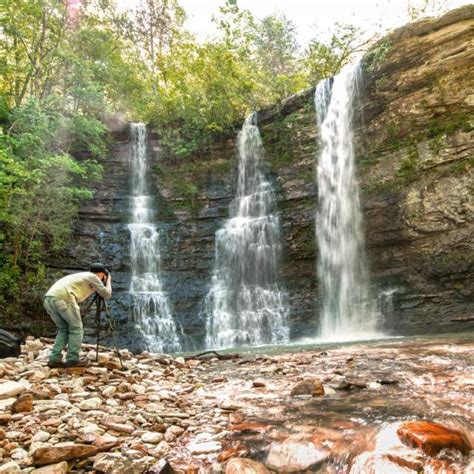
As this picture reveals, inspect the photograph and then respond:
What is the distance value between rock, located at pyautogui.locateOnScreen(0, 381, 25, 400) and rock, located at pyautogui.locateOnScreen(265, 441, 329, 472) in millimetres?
2639

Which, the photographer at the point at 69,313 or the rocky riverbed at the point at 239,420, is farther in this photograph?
the photographer at the point at 69,313

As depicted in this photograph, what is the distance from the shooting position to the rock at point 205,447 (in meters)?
2.88

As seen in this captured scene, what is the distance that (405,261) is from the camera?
13508 millimetres

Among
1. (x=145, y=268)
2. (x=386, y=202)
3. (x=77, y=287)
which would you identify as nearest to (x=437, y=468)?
(x=77, y=287)

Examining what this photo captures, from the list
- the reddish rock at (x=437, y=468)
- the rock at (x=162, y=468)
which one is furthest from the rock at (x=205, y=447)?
the reddish rock at (x=437, y=468)

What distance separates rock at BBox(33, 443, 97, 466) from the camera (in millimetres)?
2557

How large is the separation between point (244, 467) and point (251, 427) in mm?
803

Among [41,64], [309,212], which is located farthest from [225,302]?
[41,64]

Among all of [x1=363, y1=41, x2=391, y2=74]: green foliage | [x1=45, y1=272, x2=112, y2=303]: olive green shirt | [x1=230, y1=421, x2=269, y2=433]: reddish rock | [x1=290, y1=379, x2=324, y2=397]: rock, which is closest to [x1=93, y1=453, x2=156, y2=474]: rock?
[x1=230, y1=421, x2=269, y2=433]: reddish rock

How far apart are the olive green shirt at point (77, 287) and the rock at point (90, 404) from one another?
6.92ft

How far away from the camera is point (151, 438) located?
303 cm

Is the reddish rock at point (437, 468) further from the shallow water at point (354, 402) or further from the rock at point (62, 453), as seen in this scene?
the rock at point (62, 453)

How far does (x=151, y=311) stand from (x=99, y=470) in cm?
1223

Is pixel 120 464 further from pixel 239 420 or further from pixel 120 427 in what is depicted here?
pixel 239 420
